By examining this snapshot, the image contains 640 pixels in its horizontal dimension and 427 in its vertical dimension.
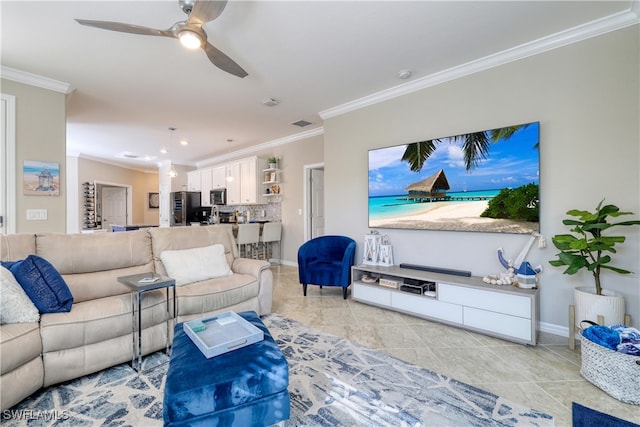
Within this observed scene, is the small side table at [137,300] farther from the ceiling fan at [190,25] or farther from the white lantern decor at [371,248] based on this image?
the white lantern decor at [371,248]

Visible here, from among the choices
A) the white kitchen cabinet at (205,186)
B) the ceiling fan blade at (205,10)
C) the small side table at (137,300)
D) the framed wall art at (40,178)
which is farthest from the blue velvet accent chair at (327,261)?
the white kitchen cabinet at (205,186)

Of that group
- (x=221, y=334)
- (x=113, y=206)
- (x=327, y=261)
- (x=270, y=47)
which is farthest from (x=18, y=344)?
(x=113, y=206)

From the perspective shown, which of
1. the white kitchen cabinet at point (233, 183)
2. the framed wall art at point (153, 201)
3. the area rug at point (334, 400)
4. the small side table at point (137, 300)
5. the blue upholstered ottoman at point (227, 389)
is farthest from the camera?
the framed wall art at point (153, 201)

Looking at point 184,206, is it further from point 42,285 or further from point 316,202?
point 42,285

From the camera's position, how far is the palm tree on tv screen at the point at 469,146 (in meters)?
2.77

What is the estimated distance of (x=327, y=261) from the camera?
12.7 feet

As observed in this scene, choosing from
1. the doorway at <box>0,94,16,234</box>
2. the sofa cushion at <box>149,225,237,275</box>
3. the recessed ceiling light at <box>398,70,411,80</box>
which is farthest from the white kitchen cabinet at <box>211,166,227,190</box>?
the recessed ceiling light at <box>398,70,411,80</box>

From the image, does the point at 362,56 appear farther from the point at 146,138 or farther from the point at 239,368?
the point at 146,138

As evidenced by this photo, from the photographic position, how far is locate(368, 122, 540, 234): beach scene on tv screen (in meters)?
2.65

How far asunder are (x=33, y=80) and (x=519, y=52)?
503 centimetres

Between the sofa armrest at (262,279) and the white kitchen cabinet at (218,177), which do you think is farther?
the white kitchen cabinet at (218,177)

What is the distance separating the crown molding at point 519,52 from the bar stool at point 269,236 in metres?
2.98

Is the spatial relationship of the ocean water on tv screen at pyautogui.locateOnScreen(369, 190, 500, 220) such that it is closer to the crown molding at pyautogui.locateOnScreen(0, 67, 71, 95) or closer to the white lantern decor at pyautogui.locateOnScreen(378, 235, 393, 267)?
the white lantern decor at pyautogui.locateOnScreen(378, 235, 393, 267)

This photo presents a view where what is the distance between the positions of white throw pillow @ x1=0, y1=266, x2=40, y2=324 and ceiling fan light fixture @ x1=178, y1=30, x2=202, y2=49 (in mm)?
1851
